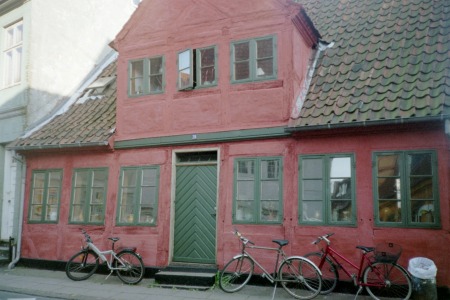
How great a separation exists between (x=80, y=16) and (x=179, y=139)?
726 centimetres

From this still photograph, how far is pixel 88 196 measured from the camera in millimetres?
11258

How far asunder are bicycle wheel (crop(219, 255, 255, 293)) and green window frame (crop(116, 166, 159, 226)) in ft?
7.77

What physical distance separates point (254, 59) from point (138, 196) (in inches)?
172

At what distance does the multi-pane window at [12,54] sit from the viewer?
13688mm

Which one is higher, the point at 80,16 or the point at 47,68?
the point at 80,16

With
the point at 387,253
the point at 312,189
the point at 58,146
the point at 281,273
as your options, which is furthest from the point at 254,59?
the point at 58,146

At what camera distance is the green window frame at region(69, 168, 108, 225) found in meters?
11.1

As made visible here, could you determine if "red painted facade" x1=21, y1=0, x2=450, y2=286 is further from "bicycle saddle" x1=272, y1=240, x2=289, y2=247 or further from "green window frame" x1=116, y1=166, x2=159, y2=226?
"bicycle saddle" x1=272, y1=240, x2=289, y2=247

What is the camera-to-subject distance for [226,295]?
8.23 metres

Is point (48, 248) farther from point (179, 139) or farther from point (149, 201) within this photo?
point (179, 139)

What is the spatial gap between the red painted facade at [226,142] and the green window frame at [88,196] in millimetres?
168

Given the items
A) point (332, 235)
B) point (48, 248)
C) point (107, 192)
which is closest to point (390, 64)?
point (332, 235)

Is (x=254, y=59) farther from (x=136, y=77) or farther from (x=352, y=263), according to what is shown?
(x=352, y=263)

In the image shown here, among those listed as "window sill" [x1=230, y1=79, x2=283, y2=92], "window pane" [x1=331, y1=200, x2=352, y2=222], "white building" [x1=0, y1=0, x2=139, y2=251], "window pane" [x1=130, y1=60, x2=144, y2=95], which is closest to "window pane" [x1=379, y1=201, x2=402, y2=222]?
"window pane" [x1=331, y1=200, x2=352, y2=222]
